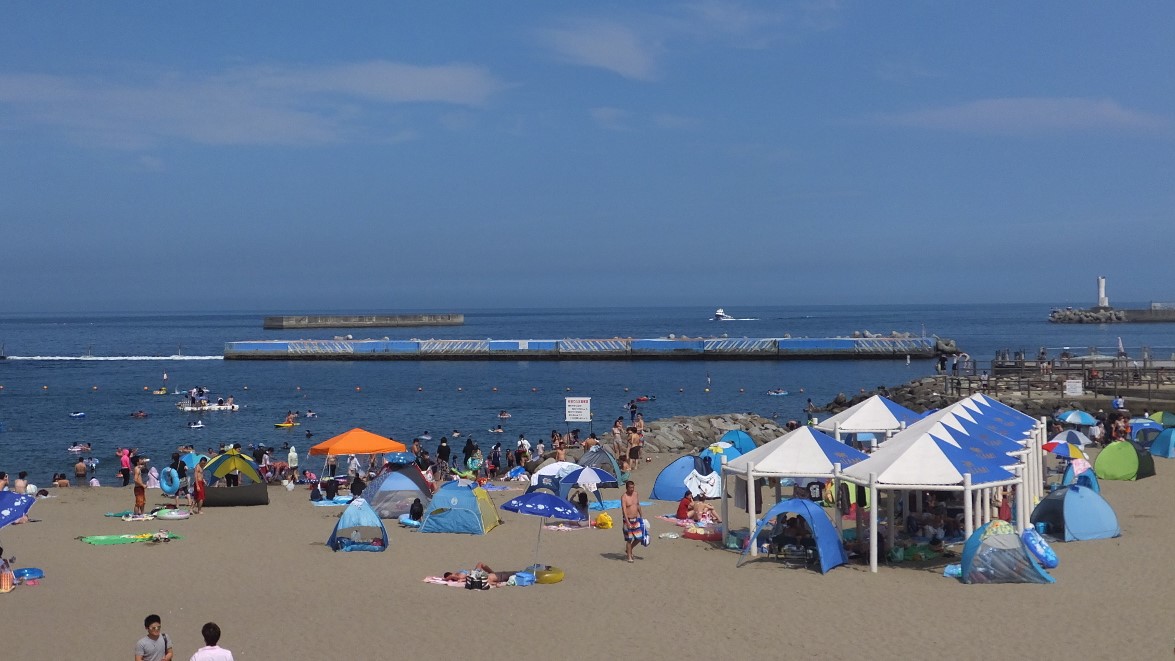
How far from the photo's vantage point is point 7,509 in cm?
1501

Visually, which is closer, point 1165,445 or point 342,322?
point 1165,445

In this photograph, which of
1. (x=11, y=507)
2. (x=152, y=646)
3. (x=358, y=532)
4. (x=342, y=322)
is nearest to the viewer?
(x=152, y=646)

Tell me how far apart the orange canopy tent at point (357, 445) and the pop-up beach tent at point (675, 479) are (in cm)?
556

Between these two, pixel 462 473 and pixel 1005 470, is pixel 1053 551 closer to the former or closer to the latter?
pixel 1005 470

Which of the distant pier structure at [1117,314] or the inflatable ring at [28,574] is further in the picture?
the distant pier structure at [1117,314]

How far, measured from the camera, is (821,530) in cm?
1481

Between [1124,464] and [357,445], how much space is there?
16476mm

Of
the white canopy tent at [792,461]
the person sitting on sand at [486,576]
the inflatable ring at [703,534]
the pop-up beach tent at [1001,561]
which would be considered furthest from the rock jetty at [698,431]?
the pop-up beach tent at [1001,561]

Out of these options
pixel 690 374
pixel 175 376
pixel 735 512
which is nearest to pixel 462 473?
pixel 735 512

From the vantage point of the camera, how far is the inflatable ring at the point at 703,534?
56.7 feet

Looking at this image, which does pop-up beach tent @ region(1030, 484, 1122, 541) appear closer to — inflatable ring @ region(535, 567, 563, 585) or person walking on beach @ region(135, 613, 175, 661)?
inflatable ring @ region(535, 567, 563, 585)

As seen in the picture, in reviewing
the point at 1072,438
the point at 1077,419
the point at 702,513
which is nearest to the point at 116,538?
the point at 702,513

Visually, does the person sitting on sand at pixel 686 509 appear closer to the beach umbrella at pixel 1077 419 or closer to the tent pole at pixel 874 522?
the tent pole at pixel 874 522

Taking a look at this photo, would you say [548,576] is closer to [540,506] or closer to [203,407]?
[540,506]
